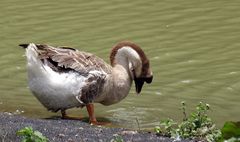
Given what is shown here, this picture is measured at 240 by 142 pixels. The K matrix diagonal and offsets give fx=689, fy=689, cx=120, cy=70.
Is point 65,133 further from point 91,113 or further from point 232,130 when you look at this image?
point 232,130

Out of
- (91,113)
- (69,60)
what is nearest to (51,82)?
(69,60)

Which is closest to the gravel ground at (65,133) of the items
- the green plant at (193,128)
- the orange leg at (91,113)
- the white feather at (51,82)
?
the green plant at (193,128)

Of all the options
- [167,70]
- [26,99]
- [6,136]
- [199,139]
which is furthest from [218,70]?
[6,136]

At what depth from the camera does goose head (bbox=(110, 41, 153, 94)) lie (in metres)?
8.02

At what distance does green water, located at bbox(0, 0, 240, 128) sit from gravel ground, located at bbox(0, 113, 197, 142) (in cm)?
134

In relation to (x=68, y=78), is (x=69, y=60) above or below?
above

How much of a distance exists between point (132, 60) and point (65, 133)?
232 centimetres

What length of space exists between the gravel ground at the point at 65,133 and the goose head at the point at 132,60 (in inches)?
55.5

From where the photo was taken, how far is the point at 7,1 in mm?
15461

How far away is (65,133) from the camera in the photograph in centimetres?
596

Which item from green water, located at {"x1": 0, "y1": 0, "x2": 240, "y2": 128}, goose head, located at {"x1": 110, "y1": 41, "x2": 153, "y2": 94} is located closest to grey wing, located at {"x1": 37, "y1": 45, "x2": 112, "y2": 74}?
goose head, located at {"x1": 110, "y1": 41, "x2": 153, "y2": 94}

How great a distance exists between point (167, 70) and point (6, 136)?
4.67 metres

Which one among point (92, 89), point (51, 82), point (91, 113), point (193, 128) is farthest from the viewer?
point (91, 113)

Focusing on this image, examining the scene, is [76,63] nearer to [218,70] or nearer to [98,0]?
[218,70]
